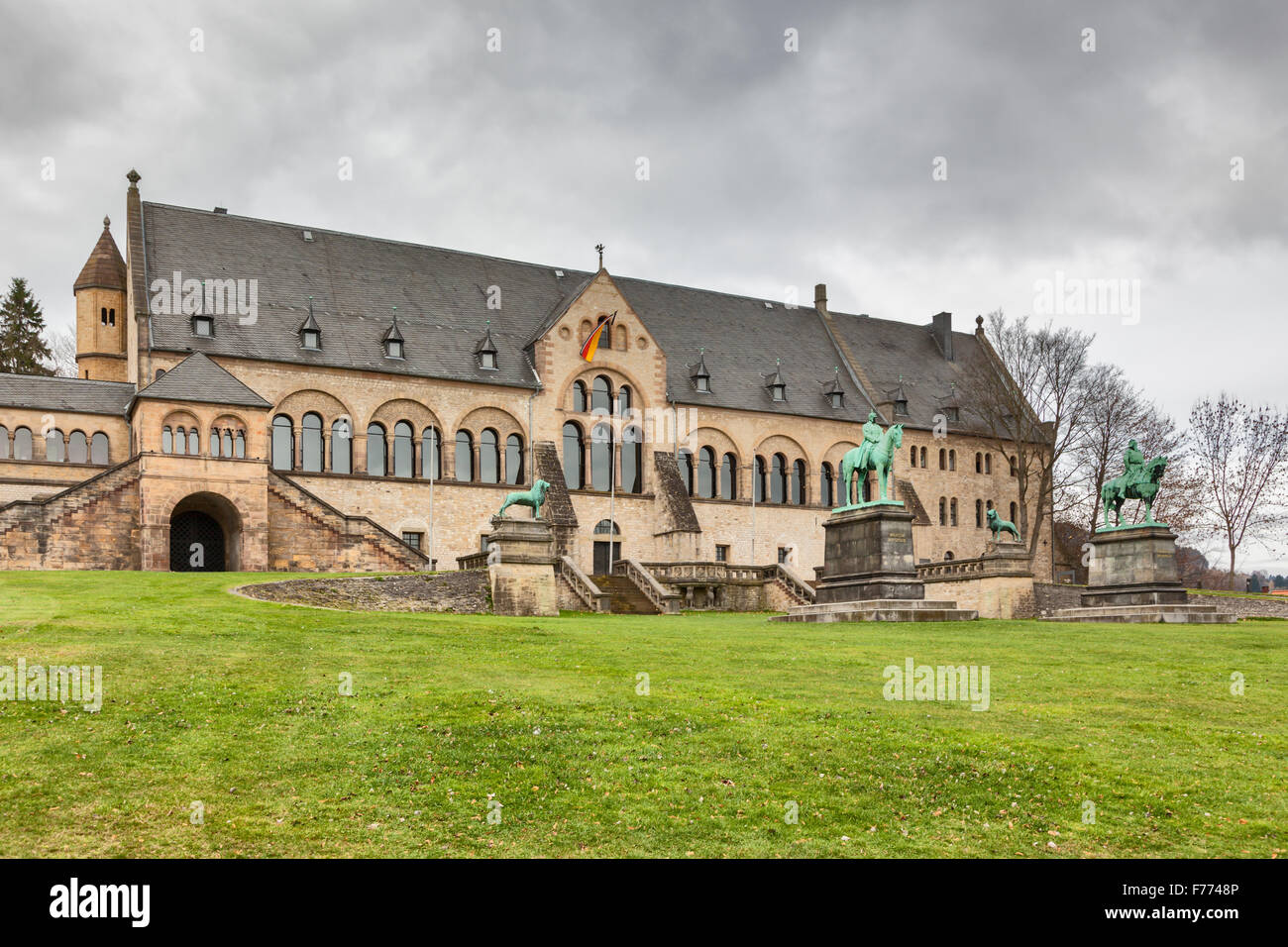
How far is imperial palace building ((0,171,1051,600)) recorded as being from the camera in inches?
1602

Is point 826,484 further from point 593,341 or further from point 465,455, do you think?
point 465,455

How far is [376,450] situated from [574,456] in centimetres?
968

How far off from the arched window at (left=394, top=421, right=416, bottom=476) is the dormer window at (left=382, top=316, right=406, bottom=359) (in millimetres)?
3155

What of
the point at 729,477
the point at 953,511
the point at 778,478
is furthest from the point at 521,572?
the point at 953,511

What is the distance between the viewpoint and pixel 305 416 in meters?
47.4

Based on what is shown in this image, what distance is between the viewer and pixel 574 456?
175ft

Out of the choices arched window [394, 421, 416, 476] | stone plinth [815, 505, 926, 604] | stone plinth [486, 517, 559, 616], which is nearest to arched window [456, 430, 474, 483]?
arched window [394, 421, 416, 476]

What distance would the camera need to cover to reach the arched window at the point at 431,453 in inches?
1946

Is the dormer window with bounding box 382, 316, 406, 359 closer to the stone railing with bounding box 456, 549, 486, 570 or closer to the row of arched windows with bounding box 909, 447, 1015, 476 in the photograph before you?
the stone railing with bounding box 456, 549, 486, 570

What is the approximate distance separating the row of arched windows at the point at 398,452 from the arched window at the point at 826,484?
17.6 meters

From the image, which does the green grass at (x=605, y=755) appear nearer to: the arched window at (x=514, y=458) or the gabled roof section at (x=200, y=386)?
the gabled roof section at (x=200, y=386)

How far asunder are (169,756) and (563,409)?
42094 mm

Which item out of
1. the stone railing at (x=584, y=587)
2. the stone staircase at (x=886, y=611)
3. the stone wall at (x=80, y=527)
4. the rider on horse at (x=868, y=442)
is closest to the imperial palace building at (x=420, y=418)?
the stone wall at (x=80, y=527)
